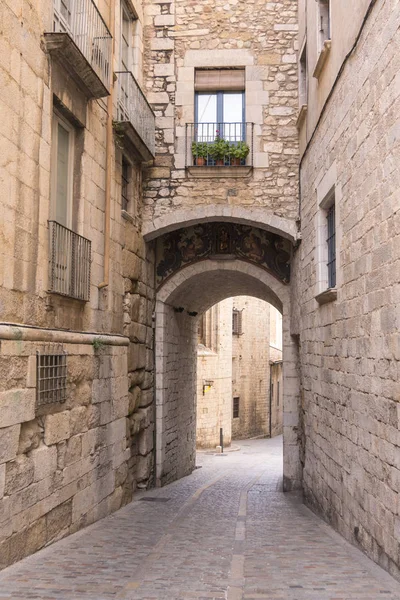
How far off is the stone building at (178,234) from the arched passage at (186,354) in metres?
0.04

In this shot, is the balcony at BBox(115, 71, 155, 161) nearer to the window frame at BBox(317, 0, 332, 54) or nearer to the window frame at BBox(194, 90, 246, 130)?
the window frame at BBox(194, 90, 246, 130)

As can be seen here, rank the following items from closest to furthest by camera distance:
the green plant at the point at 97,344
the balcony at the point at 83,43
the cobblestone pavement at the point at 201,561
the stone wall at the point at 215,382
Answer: the cobblestone pavement at the point at 201,561
the balcony at the point at 83,43
the green plant at the point at 97,344
the stone wall at the point at 215,382

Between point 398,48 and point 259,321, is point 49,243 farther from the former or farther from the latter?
point 259,321

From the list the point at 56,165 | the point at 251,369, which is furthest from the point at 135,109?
the point at 251,369

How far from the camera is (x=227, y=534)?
721 cm

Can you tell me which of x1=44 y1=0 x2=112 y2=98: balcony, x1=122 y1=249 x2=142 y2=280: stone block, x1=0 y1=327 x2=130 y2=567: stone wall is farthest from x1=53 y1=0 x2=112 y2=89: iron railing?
x1=0 y1=327 x2=130 y2=567: stone wall

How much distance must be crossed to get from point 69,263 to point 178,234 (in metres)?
5.29

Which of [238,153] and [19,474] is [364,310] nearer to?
[19,474]

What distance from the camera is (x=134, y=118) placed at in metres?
9.27

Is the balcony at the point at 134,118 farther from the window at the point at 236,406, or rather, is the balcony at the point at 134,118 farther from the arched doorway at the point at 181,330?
the window at the point at 236,406

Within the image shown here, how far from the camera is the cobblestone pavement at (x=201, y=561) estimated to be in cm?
452

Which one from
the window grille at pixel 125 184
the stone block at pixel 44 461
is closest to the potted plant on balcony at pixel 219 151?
the window grille at pixel 125 184

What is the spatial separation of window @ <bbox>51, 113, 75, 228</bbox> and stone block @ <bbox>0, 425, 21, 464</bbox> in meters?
2.32

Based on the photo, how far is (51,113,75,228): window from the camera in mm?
6684
